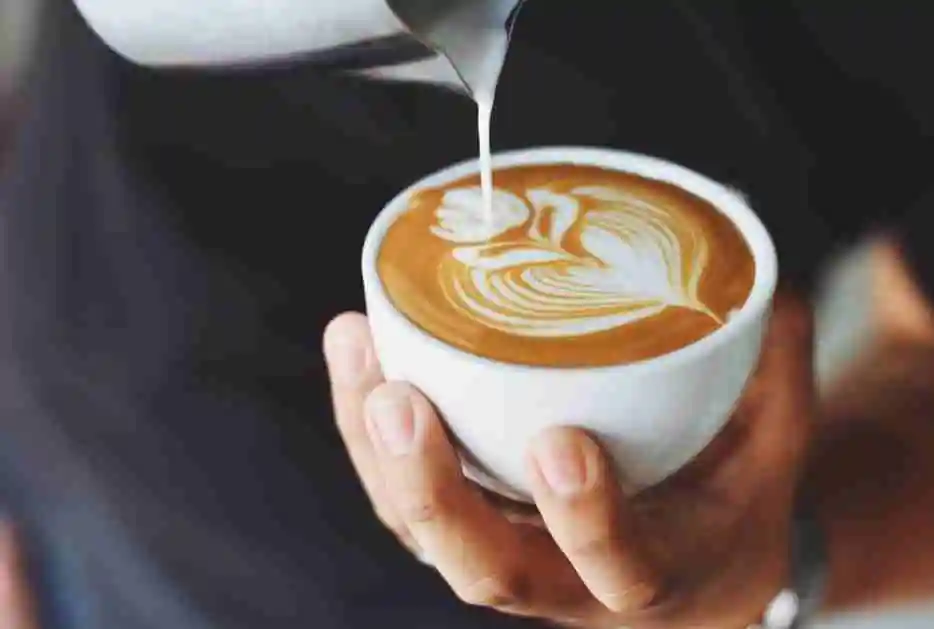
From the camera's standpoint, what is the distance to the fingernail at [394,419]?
32 cm

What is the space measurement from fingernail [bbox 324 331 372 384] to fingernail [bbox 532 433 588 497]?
0.34 feet

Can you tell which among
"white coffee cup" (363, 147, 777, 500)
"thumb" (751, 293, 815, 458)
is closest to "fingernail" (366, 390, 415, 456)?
"white coffee cup" (363, 147, 777, 500)

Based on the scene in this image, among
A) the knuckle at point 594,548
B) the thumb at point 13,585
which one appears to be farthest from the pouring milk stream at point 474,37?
the thumb at point 13,585

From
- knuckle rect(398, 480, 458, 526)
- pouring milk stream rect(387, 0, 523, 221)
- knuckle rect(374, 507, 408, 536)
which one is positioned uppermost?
pouring milk stream rect(387, 0, 523, 221)

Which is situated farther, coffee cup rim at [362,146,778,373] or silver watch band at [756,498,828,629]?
silver watch band at [756,498,828,629]

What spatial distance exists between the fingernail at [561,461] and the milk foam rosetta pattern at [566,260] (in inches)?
1.4

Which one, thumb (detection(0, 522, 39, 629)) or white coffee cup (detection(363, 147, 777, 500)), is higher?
white coffee cup (detection(363, 147, 777, 500))

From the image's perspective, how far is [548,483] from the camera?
0.31 m

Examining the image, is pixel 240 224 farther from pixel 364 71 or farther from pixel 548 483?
pixel 548 483

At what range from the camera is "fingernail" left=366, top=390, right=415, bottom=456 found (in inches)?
12.6

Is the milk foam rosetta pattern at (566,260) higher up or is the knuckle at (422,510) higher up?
the milk foam rosetta pattern at (566,260)

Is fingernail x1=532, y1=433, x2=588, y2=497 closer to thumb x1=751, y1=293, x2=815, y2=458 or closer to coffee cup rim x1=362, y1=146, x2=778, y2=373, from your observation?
coffee cup rim x1=362, y1=146, x2=778, y2=373

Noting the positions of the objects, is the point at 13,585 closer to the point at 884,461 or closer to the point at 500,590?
the point at 500,590

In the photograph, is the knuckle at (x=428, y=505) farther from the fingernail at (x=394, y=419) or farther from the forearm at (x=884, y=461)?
the forearm at (x=884, y=461)
